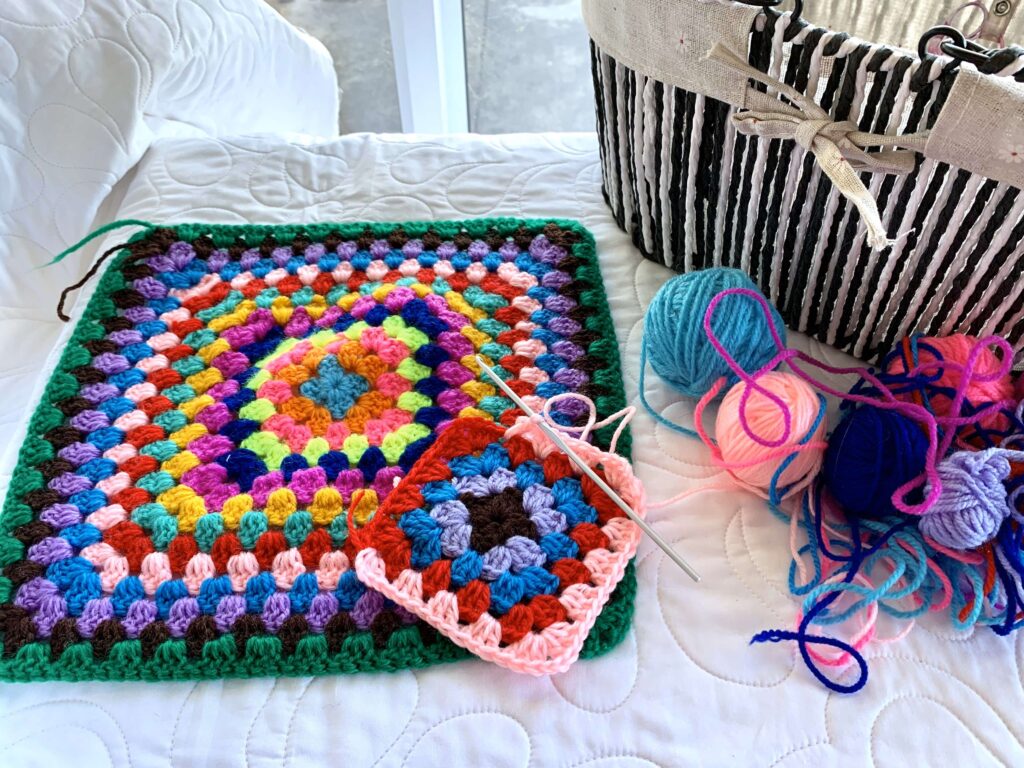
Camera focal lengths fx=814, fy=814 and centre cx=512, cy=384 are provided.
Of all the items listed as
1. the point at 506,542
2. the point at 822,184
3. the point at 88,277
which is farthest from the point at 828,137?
the point at 88,277

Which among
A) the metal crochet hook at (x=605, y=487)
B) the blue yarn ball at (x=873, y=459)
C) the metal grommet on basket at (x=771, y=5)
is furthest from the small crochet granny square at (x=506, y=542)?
the metal grommet on basket at (x=771, y=5)

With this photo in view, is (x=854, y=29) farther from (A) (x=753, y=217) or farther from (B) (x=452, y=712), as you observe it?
(B) (x=452, y=712)

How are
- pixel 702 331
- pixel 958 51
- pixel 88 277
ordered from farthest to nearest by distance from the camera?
pixel 88 277 → pixel 702 331 → pixel 958 51

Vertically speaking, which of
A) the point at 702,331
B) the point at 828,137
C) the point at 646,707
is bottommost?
the point at 646,707

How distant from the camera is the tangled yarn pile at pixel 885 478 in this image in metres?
0.49

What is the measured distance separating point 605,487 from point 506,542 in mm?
75

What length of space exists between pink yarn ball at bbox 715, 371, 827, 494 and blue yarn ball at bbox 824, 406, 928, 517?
2 centimetres

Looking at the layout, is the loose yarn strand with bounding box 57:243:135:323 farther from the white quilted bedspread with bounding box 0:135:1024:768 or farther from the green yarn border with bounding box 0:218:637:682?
the white quilted bedspread with bounding box 0:135:1024:768

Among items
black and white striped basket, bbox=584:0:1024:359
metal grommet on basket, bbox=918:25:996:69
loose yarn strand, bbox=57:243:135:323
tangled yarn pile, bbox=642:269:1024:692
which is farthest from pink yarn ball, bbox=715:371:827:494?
loose yarn strand, bbox=57:243:135:323

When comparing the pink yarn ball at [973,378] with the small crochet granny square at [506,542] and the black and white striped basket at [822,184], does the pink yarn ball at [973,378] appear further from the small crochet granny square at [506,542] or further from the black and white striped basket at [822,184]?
the small crochet granny square at [506,542]

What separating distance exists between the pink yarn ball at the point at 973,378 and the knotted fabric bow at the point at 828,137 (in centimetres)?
10

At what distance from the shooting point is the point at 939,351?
1.78 ft

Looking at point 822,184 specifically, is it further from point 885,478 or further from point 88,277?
point 88,277

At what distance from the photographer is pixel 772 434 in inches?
21.1
